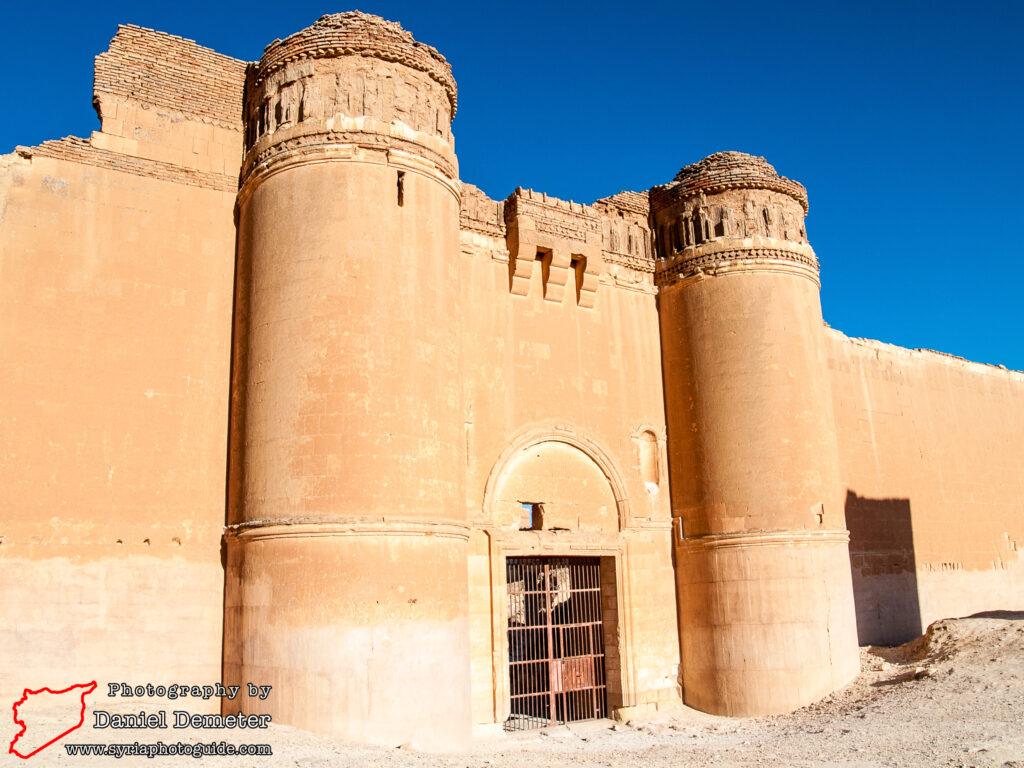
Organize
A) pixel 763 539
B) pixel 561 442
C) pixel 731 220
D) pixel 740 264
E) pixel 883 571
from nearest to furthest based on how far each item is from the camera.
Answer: pixel 561 442 < pixel 763 539 < pixel 740 264 < pixel 731 220 < pixel 883 571

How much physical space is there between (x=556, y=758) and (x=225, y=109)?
904cm

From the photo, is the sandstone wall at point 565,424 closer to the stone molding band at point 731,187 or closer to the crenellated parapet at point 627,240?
the crenellated parapet at point 627,240

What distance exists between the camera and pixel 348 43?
11.4m

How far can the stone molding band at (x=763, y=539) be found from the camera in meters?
13.2

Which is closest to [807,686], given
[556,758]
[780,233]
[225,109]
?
[556,758]

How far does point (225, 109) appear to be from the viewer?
1197 centimetres

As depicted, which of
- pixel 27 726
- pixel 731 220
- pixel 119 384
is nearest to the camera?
pixel 27 726

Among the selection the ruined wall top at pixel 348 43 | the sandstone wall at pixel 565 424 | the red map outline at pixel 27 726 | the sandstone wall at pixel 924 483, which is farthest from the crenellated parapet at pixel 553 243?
the red map outline at pixel 27 726

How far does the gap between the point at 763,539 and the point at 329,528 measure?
6563 mm

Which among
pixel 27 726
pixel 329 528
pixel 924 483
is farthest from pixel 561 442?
pixel 924 483

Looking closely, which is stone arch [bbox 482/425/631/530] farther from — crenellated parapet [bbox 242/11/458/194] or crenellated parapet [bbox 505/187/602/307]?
crenellated parapet [bbox 242/11/458/194]

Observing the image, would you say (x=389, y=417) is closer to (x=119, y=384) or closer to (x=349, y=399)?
(x=349, y=399)

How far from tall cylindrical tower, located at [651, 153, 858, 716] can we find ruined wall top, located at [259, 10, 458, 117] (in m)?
5.30

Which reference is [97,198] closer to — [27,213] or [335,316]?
[27,213]
